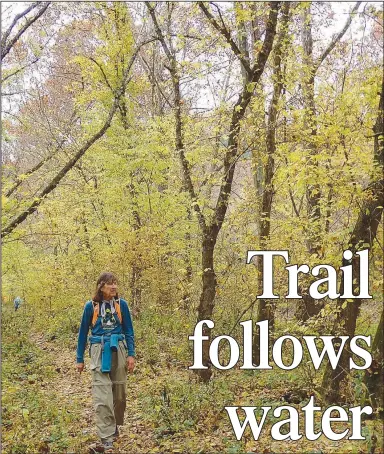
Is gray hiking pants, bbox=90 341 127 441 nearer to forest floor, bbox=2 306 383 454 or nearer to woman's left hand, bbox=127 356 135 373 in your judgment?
woman's left hand, bbox=127 356 135 373

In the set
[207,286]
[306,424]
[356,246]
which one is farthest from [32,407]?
[356,246]

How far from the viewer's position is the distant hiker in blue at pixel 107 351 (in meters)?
5.62

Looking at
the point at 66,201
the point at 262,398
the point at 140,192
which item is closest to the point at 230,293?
the point at 140,192

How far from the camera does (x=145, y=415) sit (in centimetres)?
663

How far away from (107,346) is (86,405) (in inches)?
96.5

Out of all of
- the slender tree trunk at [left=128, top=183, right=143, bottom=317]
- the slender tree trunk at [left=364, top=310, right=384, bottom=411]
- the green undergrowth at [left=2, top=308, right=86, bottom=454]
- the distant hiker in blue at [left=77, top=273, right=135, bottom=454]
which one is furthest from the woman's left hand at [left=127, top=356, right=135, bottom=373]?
the slender tree trunk at [left=128, top=183, right=143, bottom=317]

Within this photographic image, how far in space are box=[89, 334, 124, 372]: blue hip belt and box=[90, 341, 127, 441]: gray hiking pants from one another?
65 mm

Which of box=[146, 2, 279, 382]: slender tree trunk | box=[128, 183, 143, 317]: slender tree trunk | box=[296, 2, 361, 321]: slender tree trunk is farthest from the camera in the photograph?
box=[128, 183, 143, 317]: slender tree trunk

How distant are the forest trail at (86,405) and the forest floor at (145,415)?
11 mm

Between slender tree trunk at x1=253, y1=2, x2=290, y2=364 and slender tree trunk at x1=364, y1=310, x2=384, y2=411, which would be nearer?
slender tree trunk at x1=364, y1=310, x2=384, y2=411

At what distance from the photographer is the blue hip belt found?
5621 millimetres

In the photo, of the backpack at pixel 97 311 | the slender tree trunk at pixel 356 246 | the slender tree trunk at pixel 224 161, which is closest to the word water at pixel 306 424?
the slender tree trunk at pixel 356 246

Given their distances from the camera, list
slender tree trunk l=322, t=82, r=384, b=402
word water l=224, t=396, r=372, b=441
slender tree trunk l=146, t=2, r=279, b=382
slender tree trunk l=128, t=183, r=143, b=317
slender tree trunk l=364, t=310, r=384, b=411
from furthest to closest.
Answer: slender tree trunk l=128, t=183, r=143, b=317, slender tree trunk l=146, t=2, r=279, b=382, slender tree trunk l=322, t=82, r=384, b=402, slender tree trunk l=364, t=310, r=384, b=411, word water l=224, t=396, r=372, b=441

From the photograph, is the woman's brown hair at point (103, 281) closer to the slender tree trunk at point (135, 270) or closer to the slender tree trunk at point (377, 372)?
the slender tree trunk at point (377, 372)
